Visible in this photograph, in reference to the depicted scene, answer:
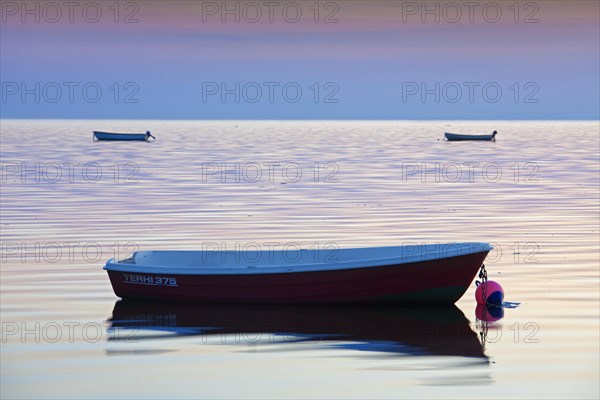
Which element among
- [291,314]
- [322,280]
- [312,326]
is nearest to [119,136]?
[322,280]

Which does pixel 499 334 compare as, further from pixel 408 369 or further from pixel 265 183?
pixel 265 183

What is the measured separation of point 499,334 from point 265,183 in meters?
39.0

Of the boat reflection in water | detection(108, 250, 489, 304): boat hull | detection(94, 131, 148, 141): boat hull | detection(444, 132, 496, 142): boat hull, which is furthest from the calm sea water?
detection(444, 132, 496, 142): boat hull

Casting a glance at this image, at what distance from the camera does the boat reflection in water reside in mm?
18484

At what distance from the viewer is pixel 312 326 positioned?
65.7 feet

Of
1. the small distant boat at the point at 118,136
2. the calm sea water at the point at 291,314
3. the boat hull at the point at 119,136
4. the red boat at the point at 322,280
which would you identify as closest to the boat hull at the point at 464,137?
the small distant boat at the point at 118,136

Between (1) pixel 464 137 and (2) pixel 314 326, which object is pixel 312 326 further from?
(1) pixel 464 137

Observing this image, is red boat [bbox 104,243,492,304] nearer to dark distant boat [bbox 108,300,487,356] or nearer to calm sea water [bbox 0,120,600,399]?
dark distant boat [bbox 108,300,487,356]

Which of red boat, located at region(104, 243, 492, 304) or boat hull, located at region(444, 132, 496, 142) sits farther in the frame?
boat hull, located at region(444, 132, 496, 142)

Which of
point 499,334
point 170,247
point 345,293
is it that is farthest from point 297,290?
point 170,247

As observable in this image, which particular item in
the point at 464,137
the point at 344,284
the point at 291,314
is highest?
the point at 464,137

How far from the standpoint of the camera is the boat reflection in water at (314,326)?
60.6ft

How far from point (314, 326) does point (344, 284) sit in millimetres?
1689

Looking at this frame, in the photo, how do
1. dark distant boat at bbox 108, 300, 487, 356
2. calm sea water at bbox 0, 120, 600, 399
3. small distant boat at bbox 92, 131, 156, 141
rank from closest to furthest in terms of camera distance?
calm sea water at bbox 0, 120, 600, 399, dark distant boat at bbox 108, 300, 487, 356, small distant boat at bbox 92, 131, 156, 141
